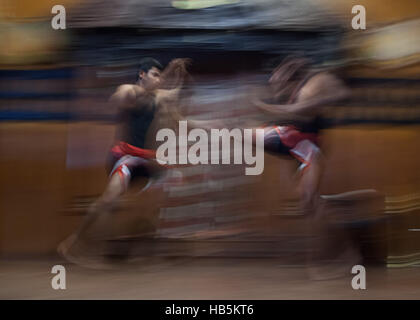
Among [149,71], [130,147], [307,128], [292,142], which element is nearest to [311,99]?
[307,128]

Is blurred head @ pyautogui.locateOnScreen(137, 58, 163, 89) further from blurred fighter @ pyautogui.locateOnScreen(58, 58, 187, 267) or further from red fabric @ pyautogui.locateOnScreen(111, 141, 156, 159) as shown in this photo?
red fabric @ pyautogui.locateOnScreen(111, 141, 156, 159)

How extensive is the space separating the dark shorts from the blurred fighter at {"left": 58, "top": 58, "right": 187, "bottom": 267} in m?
0.87

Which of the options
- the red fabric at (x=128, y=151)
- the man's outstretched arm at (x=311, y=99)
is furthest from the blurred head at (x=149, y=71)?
the man's outstretched arm at (x=311, y=99)

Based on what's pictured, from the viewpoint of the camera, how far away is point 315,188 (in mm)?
4781

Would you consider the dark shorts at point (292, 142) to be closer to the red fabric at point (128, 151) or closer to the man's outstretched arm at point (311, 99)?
Result: the man's outstretched arm at point (311, 99)

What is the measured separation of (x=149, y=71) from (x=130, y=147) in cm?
65

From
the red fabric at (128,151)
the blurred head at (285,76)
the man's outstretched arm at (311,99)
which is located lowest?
the red fabric at (128,151)

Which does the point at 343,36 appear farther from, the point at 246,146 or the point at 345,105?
the point at 246,146

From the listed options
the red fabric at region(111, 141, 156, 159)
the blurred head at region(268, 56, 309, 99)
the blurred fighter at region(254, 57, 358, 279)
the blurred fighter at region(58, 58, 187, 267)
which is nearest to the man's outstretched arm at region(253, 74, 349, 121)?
the blurred fighter at region(254, 57, 358, 279)

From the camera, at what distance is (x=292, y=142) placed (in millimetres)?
4801

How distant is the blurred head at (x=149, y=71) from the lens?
4.77 meters

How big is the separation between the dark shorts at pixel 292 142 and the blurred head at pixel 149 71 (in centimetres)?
100

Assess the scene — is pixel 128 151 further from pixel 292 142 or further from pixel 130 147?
pixel 292 142

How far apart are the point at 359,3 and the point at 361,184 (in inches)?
58.7
